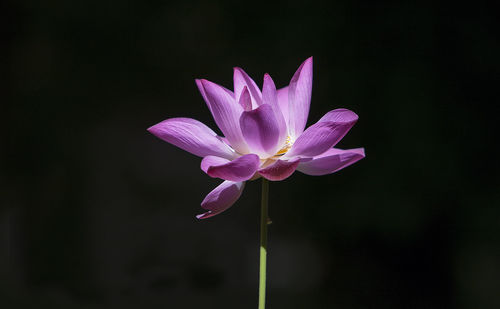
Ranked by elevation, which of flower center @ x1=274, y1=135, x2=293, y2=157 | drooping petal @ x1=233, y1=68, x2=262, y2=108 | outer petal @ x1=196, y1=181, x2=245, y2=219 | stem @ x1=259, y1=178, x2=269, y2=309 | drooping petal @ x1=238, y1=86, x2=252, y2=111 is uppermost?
drooping petal @ x1=233, y1=68, x2=262, y2=108

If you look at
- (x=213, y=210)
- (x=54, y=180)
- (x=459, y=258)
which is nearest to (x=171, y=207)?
(x=54, y=180)

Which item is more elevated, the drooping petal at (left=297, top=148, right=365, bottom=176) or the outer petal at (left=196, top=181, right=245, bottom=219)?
the drooping petal at (left=297, top=148, right=365, bottom=176)

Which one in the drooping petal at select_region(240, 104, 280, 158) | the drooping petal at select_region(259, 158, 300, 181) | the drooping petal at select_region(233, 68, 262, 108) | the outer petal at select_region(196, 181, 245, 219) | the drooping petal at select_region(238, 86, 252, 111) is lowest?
the outer petal at select_region(196, 181, 245, 219)

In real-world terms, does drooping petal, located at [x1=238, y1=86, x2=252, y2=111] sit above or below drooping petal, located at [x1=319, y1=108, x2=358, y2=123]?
above

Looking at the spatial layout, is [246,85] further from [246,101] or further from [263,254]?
[263,254]

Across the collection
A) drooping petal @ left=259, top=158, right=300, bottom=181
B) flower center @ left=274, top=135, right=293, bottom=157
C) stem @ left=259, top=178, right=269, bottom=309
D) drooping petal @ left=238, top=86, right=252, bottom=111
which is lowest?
stem @ left=259, top=178, right=269, bottom=309

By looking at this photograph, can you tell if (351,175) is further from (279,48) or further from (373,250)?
(279,48)
